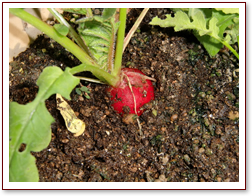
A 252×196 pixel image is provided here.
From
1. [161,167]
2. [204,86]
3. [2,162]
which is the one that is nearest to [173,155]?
[161,167]

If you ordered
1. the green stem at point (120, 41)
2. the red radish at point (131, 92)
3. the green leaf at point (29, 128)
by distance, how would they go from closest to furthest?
the green leaf at point (29, 128)
the green stem at point (120, 41)
the red radish at point (131, 92)

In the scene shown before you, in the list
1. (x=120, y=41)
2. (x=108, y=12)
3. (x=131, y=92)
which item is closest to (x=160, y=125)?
(x=131, y=92)

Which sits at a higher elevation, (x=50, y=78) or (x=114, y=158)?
(x=50, y=78)

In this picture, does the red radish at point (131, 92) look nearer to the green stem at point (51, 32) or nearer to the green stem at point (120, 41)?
the green stem at point (120, 41)

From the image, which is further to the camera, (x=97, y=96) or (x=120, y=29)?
(x=97, y=96)

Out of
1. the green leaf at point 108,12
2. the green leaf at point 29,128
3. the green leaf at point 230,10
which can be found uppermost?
the green leaf at point 108,12

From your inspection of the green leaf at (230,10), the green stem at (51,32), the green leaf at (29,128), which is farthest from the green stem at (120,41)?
the green leaf at (230,10)
